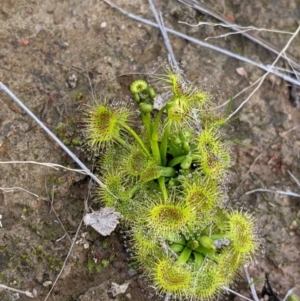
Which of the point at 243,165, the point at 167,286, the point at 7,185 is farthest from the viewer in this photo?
the point at 243,165

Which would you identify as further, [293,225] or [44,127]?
[293,225]

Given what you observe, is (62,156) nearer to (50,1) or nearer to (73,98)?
(73,98)

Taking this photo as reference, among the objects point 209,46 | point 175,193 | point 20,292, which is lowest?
point 20,292

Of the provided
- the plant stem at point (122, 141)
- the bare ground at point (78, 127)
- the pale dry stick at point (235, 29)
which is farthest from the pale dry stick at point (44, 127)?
the pale dry stick at point (235, 29)

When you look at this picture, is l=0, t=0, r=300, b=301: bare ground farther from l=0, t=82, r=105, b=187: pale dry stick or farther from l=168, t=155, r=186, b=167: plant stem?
l=168, t=155, r=186, b=167: plant stem

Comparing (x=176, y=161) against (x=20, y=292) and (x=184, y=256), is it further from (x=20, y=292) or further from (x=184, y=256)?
(x=20, y=292)

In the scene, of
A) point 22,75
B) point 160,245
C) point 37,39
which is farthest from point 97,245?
point 37,39

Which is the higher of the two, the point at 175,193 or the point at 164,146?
the point at 164,146

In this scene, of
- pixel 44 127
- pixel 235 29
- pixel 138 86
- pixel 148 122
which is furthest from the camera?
pixel 235 29

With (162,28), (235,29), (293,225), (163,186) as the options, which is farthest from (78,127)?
(293,225)
